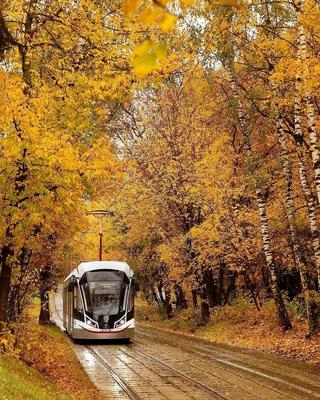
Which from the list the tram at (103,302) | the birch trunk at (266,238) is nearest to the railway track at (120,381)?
the tram at (103,302)

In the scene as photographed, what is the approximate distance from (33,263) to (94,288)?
4802 mm

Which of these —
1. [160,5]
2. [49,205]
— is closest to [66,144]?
[49,205]

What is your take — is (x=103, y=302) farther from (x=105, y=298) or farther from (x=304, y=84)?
(x=304, y=84)

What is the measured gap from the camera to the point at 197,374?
46.1 feet

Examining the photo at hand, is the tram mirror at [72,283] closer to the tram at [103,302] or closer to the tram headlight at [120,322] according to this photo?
the tram at [103,302]

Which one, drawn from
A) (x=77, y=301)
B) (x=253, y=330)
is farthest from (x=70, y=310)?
(x=253, y=330)

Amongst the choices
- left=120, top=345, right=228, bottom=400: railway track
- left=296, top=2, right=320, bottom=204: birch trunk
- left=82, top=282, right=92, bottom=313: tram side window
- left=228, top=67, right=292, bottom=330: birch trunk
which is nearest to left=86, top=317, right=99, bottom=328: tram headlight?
left=82, top=282, right=92, bottom=313: tram side window

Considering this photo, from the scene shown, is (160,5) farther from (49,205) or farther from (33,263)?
(33,263)

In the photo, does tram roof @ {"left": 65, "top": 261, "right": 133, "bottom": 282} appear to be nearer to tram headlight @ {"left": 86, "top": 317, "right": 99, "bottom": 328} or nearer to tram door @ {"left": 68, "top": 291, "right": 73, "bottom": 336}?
tram door @ {"left": 68, "top": 291, "right": 73, "bottom": 336}

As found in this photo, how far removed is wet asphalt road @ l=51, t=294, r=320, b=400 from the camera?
11383 mm

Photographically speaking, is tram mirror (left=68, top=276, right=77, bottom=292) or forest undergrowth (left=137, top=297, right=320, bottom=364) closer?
forest undergrowth (left=137, top=297, right=320, bottom=364)

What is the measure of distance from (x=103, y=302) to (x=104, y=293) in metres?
0.40

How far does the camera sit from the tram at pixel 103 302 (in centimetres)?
2391

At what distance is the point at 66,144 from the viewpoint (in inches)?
454
